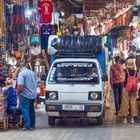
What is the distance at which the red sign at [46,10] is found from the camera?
22.7 meters

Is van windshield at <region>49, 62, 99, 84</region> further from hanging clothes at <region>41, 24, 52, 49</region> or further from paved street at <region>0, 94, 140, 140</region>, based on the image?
hanging clothes at <region>41, 24, 52, 49</region>

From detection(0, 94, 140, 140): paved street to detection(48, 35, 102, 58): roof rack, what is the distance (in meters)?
2.12

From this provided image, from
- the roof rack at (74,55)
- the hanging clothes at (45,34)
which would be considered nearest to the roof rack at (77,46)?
the roof rack at (74,55)

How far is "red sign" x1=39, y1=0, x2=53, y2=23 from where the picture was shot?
895 inches

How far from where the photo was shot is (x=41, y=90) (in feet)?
67.2

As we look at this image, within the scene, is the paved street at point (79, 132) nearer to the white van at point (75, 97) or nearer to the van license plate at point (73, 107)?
the white van at point (75, 97)

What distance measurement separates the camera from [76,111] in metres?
14.2

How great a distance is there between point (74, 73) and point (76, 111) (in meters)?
1.19

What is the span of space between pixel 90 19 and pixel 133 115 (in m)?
26.8

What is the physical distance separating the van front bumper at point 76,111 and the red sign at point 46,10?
9.18 metres

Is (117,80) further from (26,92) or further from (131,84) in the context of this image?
(26,92)

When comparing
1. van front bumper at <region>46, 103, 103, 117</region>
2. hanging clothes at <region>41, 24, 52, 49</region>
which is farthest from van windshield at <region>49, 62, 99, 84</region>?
hanging clothes at <region>41, 24, 52, 49</region>

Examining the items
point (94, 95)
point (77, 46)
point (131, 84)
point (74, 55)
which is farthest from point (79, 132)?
point (77, 46)

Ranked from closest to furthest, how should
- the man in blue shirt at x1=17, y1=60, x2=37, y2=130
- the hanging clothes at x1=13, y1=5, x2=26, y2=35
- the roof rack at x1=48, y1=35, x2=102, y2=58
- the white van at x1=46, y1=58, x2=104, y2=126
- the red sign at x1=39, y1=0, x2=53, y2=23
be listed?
the man in blue shirt at x1=17, y1=60, x2=37, y2=130 < the white van at x1=46, y1=58, x2=104, y2=126 < the roof rack at x1=48, y1=35, x2=102, y2=58 < the hanging clothes at x1=13, y1=5, x2=26, y2=35 < the red sign at x1=39, y1=0, x2=53, y2=23
